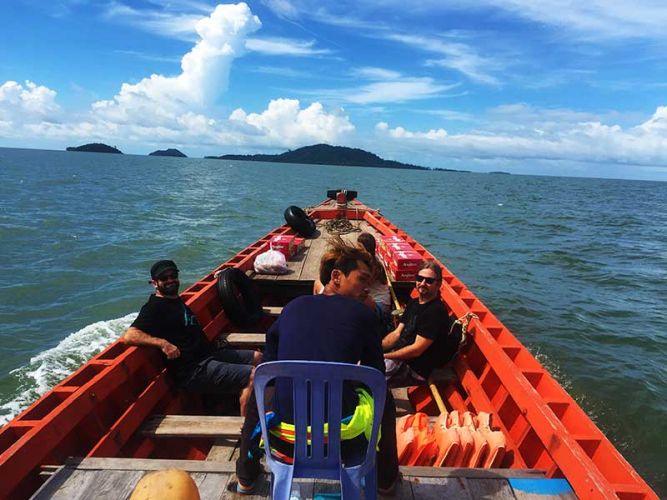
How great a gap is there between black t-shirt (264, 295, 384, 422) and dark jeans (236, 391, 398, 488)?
395mm

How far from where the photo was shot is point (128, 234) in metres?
20.9

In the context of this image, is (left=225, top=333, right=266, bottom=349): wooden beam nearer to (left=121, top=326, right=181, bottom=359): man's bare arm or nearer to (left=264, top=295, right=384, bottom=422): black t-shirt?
(left=121, top=326, right=181, bottom=359): man's bare arm

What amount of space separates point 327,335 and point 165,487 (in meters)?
1.05

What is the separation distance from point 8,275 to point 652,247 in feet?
93.4

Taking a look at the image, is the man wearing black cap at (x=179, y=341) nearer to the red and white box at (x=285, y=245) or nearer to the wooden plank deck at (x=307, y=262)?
the wooden plank deck at (x=307, y=262)

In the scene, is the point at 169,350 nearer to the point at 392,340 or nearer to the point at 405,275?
the point at 392,340

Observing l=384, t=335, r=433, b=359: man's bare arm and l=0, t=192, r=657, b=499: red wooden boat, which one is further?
l=384, t=335, r=433, b=359: man's bare arm

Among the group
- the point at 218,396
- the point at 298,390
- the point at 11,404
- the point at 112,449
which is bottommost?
the point at 11,404

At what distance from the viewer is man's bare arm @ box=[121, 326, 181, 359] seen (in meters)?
3.96

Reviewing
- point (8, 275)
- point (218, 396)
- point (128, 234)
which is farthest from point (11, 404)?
point (128, 234)

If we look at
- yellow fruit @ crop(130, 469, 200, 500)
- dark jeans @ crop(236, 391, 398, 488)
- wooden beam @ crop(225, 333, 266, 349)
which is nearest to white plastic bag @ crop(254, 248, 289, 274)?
wooden beam @ crop(225, 333, 266, 349)

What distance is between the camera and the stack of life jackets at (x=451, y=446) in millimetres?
3139

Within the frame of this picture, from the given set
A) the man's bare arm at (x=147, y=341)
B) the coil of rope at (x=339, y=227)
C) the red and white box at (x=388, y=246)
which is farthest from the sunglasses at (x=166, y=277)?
the coil of rope at (x=339, y=227)

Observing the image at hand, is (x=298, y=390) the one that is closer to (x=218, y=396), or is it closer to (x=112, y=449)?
(x=112, y=449)
